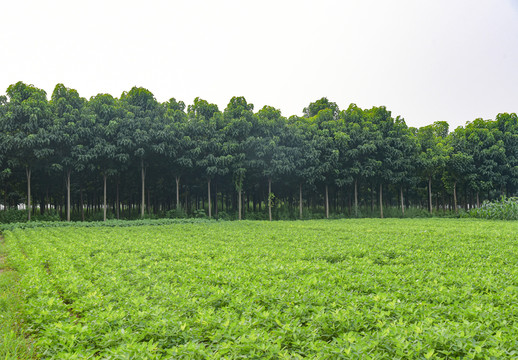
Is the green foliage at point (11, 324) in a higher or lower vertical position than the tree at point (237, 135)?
lower

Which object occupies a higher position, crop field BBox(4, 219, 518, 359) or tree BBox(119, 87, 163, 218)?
tree BBox(119, 87, 163, 218)

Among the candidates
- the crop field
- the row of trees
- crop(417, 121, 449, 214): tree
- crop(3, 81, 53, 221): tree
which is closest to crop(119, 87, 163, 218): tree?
the row of trees

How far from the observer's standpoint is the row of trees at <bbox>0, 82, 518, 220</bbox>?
78.8 feet

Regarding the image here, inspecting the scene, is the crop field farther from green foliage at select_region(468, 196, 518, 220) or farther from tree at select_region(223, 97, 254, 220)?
green foliage at select_region(468, 196, 518, 220)

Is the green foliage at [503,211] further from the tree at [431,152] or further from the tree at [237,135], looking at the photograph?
the tree at [237,135]

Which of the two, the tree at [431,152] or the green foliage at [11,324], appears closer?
the green foliage at [11,324]

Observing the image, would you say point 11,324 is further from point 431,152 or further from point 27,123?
point 431,152

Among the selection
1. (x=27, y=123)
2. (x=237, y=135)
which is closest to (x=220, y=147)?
(x=237, y=135)

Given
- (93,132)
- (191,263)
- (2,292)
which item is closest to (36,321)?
(2,292)

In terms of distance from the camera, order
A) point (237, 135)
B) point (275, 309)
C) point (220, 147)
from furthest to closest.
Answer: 1. point (237, 135)
2. point (220, 147)
3. point (275, 309)

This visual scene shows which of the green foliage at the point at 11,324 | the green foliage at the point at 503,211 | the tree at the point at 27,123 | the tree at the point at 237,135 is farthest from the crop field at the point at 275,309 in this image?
the green foliage at the point at 503,211

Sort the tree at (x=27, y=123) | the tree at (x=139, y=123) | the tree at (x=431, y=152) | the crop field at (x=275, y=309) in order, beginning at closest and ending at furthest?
the crop field at (x=275, y=309)
the tree at (x=27, y=123)
the tree at (x=139, y=123)
the tree at (x=431, y=152)

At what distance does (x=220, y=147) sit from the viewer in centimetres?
2755

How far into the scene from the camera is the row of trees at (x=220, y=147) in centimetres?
2403
